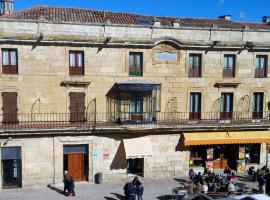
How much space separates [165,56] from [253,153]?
1078 cm

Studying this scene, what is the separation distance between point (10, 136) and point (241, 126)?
16.5 metres

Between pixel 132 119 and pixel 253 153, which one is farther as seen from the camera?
pixel 253 153

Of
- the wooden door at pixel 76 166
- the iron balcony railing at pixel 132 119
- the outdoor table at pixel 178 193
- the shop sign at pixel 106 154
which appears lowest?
the outdoor table at pixel 178 193

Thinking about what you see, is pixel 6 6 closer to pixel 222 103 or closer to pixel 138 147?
pixel 138 147

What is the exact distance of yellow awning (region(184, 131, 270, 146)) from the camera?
26188mm

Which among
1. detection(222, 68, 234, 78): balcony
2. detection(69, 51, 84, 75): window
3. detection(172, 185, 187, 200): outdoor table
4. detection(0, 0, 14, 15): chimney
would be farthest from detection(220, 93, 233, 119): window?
detection(0, 0, 14, 15): chimney

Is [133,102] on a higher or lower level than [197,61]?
lower

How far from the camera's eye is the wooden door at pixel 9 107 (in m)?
23.7

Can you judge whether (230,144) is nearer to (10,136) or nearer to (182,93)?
(182,93)

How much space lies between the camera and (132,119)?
84.8 feet

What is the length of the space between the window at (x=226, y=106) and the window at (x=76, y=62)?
428 inches

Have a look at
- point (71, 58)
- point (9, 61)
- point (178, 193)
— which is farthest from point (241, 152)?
point (9, 61)

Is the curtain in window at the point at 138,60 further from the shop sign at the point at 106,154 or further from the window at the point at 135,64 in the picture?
the shop sign at the point at 106,154

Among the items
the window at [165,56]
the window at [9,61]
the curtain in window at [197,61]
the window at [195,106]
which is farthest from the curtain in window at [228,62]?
the window at [9,61]
